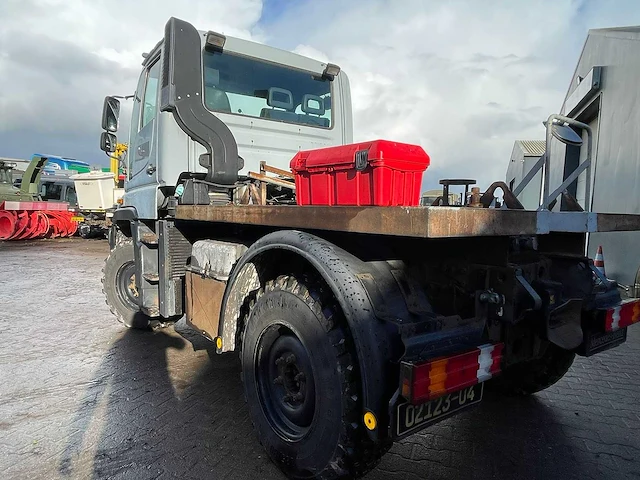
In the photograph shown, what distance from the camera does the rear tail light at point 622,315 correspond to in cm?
258

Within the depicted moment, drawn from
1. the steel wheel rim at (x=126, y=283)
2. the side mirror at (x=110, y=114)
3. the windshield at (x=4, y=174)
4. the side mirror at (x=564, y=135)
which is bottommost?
the steel wheel rim at (x=126, y=283)

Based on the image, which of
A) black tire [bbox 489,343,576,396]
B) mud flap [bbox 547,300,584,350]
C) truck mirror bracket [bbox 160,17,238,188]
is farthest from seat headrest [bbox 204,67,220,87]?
black tire [bbox 489,343,576,396]

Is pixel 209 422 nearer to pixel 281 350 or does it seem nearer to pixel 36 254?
pixel 281 350

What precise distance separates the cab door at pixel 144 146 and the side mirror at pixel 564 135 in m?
3.22

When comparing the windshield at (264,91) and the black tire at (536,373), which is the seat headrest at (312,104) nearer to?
the windshield at (264,91)

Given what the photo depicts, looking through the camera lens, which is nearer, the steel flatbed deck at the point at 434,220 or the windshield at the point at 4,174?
the steel flatbed deck at the point at 434,220

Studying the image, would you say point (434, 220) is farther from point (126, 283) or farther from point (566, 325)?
point (126, 283)

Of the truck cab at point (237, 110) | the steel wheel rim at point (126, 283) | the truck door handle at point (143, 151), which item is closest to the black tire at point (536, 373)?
the truck cab at point (237, 110)

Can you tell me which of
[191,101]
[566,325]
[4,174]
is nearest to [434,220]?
[566,325]

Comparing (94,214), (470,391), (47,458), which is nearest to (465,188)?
(470,391)

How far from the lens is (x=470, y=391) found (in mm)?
2135

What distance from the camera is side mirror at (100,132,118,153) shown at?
517cm

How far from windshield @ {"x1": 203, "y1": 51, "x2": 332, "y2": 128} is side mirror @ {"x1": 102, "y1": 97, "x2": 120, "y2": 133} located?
1.68 m

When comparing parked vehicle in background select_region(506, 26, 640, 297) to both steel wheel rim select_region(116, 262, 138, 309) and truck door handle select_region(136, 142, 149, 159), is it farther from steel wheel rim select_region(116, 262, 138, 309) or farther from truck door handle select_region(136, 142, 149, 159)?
steel wheel rim select_region(116, 262, 138, 309)
